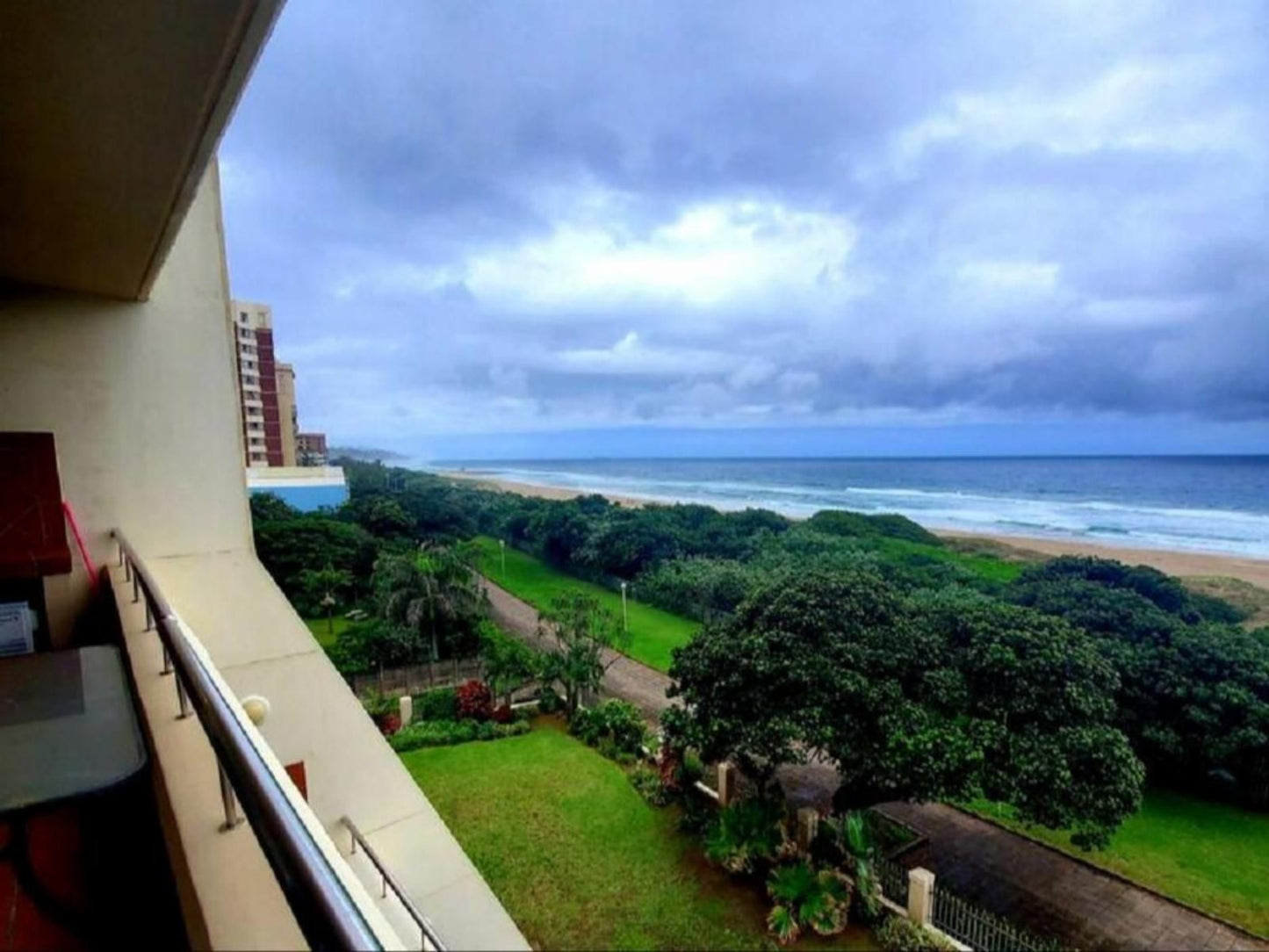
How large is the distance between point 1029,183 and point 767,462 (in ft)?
198

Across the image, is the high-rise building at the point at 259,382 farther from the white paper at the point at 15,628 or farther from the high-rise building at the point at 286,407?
the white paper at the point at 15,628

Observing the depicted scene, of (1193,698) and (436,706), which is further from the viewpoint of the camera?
(436,706)

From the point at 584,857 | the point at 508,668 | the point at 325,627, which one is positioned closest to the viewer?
the point at 584,857

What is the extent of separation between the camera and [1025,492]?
3822 centimetres

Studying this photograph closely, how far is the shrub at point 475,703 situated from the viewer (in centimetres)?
771

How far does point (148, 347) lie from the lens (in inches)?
99.6

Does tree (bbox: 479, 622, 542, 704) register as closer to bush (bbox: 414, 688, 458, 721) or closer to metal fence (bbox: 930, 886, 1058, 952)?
bush (bbox: 414, 688, 458, 721)

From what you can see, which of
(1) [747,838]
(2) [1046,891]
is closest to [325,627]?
(1) [747,838]

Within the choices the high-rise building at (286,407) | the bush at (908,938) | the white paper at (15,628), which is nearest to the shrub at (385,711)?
the bush at (908,938)

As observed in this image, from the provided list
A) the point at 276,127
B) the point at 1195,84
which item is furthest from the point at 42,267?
the point at 1195,84

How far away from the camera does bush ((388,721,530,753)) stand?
698 cm

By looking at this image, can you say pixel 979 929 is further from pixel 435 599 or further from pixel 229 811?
pixel 435 599

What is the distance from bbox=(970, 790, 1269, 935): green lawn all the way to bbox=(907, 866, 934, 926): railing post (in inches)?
77.5

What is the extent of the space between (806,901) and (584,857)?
67.7 inches
